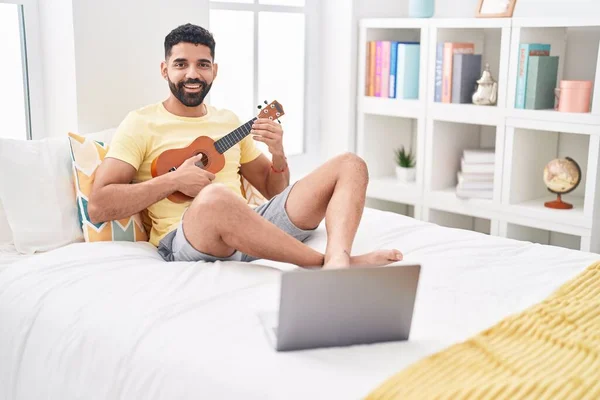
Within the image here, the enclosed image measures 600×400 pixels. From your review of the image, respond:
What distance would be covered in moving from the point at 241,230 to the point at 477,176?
1.66m

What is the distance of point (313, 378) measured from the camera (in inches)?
49.8

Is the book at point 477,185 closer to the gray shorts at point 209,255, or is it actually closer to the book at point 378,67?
the book at point 378,67

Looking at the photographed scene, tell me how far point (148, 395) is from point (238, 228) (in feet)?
1.66

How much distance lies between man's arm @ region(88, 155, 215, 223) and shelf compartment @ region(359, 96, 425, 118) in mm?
1470

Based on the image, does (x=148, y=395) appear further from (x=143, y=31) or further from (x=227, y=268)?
(x=143, y=31)

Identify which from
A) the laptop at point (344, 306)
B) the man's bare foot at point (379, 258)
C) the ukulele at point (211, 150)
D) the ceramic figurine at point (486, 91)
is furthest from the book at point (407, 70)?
the laptop at point (344, 306)

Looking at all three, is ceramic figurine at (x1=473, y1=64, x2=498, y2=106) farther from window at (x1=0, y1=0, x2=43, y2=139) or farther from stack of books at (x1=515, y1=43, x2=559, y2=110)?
window at (x1=0, y1=0, x2=43, y2=139)

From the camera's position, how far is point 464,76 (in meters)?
3.14

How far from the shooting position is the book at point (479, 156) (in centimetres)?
314

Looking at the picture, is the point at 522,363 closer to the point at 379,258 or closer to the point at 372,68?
the point at 379,258

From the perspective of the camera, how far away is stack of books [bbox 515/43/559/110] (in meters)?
2.91

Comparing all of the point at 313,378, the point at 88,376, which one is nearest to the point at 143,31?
the point at 88,376

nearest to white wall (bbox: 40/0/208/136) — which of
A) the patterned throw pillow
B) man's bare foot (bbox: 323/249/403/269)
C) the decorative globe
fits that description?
the patterned throw pillow

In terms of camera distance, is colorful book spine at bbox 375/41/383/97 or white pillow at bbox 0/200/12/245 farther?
colorful book spine at bbox 375/41/383/97
